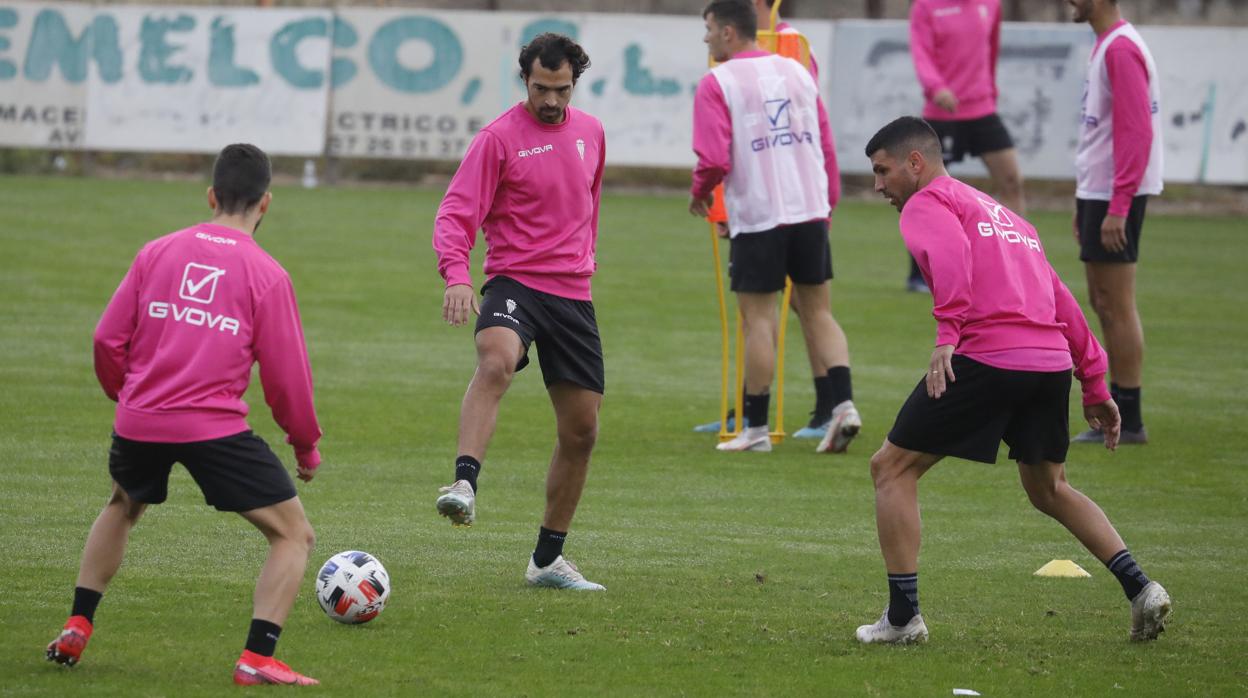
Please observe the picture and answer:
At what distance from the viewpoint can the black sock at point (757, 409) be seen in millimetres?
9867

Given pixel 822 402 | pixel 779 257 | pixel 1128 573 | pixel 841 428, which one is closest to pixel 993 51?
pixel 822 402

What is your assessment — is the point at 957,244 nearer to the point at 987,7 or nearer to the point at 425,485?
the point at 425,485

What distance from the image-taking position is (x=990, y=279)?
5.79 m

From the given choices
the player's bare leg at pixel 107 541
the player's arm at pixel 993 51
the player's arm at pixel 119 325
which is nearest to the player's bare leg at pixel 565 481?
the player's bare leg at pixel 107 541

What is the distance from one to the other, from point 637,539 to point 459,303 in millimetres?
1663

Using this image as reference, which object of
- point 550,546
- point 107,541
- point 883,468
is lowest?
point 550,546

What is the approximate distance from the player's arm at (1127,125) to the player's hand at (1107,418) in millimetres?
3967

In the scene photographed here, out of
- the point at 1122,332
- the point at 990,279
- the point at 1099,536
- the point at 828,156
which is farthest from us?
the point at 828,156

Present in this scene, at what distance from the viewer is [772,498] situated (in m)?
8.56

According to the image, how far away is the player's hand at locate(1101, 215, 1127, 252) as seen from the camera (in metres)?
9.86

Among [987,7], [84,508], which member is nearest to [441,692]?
[84,508]

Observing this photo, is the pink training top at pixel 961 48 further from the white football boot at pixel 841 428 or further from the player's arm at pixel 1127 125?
the white football boot at pixel 841 428

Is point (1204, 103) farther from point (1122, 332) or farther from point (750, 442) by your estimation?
point (750, 442)

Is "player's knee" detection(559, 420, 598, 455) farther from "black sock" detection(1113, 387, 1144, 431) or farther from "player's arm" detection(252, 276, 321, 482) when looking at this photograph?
"black sock" detection(1113, 387, 1144, 431)
